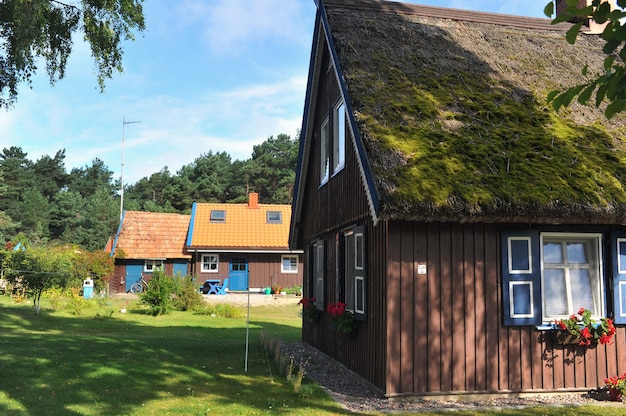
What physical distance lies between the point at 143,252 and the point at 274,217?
8.06 metres

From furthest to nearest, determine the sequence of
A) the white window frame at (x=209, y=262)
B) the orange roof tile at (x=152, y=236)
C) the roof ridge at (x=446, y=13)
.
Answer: the white window frame at (x=209, y=262)
the orange roof tile at (x=152, y=236)
the roof ridge at (x=446, y=13)

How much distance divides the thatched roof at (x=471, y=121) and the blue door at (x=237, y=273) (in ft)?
73.8

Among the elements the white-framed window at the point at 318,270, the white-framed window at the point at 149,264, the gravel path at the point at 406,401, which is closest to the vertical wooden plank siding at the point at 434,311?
the gravel path at the point at 406,401

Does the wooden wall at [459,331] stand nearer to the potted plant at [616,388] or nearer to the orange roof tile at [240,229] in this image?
the potted plant at [616,388]

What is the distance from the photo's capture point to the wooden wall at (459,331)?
7.55 meters

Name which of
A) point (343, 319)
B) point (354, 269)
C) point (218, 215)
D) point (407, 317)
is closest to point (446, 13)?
point (354, 269)

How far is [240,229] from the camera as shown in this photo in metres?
32.6

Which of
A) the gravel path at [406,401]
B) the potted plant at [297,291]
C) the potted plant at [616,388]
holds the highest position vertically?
the potted plant at [297,291]

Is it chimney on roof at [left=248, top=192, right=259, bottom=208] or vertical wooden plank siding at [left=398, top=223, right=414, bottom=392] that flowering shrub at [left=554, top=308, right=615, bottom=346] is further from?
chimney on roof at [left=248, top=192, right=259, bottom=208]

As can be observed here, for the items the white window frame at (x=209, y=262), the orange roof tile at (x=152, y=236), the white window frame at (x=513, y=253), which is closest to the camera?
the white window frame at (x=513, y=253)

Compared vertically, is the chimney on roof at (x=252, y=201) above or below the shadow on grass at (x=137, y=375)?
above

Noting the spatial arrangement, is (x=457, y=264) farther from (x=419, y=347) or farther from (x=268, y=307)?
(x=268, y=307)

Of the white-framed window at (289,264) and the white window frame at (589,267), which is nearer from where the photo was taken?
the white window frame at (589,267)

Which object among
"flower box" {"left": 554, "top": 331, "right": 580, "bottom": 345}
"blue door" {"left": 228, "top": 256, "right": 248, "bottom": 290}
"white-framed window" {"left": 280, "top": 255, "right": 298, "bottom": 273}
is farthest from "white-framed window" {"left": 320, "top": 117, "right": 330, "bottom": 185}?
"white-framed window" {"left": 280, "top": 255, "right": 298, "bottom": 273}
